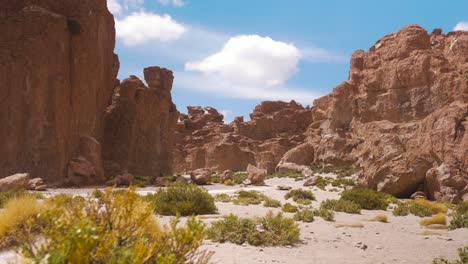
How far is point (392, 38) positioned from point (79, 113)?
44.2 metres

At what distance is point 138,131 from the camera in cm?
3625

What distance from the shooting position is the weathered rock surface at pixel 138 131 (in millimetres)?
34312

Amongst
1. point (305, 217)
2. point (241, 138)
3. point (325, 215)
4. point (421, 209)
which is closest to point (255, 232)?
point (305, 217)

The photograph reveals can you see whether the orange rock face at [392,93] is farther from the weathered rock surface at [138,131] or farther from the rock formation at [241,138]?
the weathered rock surface at [138,131]

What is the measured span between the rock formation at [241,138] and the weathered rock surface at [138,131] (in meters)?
23.0

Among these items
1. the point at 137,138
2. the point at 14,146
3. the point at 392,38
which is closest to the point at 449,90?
the point at 392,38

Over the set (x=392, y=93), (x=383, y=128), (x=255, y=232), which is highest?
(x=392, y=93)

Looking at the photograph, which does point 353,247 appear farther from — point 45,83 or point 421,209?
point 45,83

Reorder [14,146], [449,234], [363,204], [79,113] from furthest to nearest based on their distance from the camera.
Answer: [79,113]
[14,146]
[363,204]
[449,234]

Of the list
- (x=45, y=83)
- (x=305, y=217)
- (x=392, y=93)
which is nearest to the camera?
(x=305, y=217)

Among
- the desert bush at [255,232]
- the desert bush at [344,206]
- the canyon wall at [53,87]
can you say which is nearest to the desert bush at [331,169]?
the canyon wall at [53,87]

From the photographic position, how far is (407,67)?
48.2 metres

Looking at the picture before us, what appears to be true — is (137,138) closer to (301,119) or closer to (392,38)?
(392,38)

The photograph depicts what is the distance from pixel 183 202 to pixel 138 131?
25648mm
